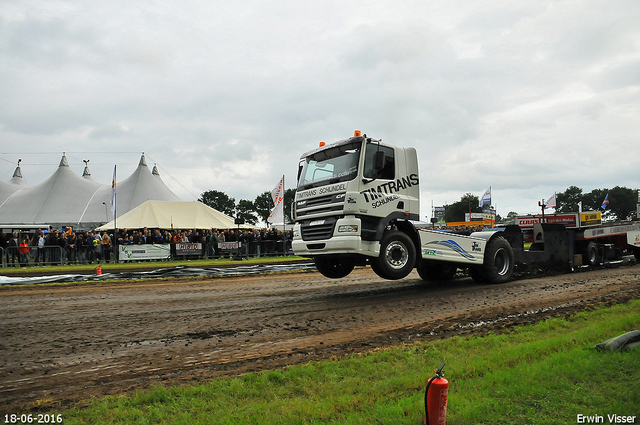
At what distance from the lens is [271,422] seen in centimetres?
357

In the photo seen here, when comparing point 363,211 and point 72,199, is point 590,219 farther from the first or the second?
point 72,199

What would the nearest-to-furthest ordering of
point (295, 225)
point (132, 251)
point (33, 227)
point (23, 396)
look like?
point (23, 396) → point (295, 225) → point (132, 251) → point (33, 227)

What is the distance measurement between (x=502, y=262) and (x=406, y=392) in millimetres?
8930

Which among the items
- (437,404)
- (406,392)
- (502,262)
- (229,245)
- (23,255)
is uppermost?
(229,245)

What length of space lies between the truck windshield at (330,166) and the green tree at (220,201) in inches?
4432

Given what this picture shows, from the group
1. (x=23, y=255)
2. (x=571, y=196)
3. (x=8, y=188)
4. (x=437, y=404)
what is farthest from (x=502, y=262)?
(x=571, y=196)

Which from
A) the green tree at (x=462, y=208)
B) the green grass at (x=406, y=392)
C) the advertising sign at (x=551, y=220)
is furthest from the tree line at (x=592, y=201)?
the green grass at (x=406, y=392)

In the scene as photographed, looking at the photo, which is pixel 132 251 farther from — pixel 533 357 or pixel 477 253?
pixel 533 357

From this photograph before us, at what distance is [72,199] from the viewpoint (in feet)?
132

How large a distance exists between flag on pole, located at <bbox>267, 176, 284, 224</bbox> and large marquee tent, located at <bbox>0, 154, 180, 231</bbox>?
18.5m

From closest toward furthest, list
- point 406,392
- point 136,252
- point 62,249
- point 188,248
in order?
point 406,392, point 62,249, point 136,252, point 188,248

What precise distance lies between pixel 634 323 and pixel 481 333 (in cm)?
215

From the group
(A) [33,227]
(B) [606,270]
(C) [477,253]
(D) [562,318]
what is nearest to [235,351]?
(D) [562,318]

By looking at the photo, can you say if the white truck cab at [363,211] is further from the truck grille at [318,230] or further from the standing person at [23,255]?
the standing person at [23,255]
